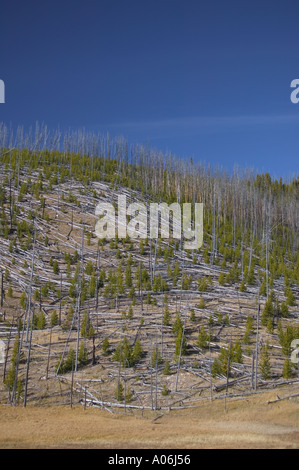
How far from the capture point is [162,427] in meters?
9.56

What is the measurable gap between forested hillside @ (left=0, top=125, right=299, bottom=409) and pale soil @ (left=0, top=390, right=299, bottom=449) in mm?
564

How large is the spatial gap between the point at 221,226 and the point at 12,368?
2163 centimetres

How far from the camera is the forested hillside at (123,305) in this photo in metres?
12.1

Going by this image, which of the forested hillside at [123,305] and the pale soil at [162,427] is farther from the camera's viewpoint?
the forested hillside at [123,305]

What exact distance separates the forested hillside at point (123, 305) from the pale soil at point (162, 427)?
56cm

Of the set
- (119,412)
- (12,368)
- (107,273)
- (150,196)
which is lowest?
(119,412)

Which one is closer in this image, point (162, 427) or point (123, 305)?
point (162, 427)

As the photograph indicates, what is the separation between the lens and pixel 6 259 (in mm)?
19969

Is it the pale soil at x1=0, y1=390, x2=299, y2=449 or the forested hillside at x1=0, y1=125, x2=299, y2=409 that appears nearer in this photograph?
the pale soil at x1=0, y1=390, x2=299, y2=449

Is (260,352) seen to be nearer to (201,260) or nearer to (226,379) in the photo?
(226,379)

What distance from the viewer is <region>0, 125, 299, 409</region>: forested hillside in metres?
12.1

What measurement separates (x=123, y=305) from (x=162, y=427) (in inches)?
299
